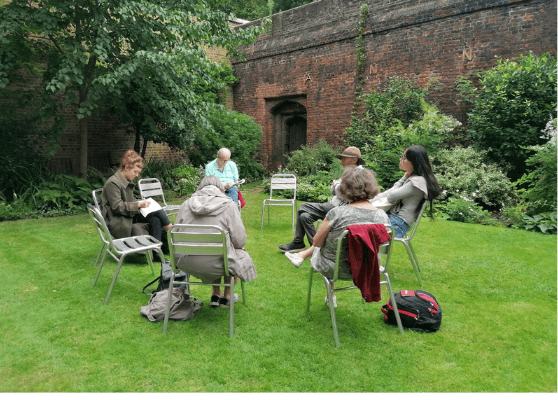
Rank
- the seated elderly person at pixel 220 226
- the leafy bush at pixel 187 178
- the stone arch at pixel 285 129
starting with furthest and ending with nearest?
the stone arch at pixel 285 129 < the leafy bush at pixel 187 178 < the seated elderly person at pixel 220 226

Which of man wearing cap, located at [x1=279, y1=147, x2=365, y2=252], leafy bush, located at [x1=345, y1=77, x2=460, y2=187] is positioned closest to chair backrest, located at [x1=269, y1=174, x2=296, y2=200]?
man wearing cap, located at [x1=279, y1=147, x2=365, y2=252]

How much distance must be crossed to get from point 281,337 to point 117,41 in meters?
7.55

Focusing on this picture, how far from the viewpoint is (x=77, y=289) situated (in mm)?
4297

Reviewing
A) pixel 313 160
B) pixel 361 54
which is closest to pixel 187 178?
pixel 313 160

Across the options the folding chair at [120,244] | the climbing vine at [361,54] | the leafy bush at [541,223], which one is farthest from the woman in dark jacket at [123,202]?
the climbing vine at [361,54]

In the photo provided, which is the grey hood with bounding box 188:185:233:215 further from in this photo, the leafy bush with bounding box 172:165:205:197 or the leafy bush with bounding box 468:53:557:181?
the leafy bush with bounding box 172:165:205:197

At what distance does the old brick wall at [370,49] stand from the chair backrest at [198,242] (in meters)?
8.40

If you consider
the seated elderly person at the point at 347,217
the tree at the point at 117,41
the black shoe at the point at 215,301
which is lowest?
the black shoe at the point at 215,301

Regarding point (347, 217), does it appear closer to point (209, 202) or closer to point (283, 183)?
point (209, 202)

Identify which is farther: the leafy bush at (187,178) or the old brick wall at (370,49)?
the leafy bush at (187,178)

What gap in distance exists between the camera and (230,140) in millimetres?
12531

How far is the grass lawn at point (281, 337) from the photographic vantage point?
8.78 ft

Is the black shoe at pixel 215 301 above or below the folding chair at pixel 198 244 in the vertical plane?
below

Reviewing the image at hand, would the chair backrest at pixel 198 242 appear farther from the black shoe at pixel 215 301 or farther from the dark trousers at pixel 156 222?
the dark trousers at pixel 156 222
